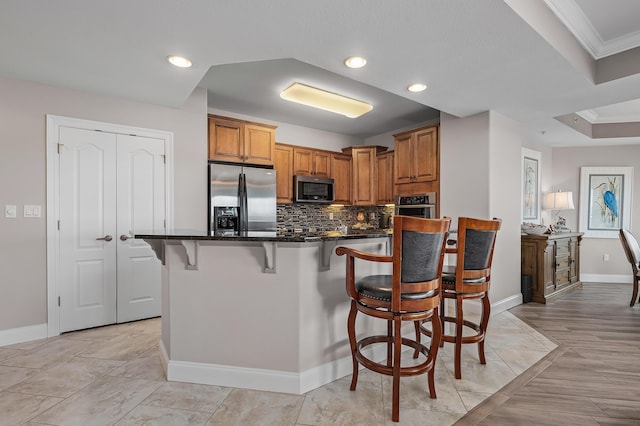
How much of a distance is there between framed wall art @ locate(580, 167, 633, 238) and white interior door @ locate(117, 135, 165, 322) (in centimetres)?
682

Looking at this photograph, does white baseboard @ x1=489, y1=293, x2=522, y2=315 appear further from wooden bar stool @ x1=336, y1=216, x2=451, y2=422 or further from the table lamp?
wooden bar stool @ x1=336, y1=216, x2=451, y2=422

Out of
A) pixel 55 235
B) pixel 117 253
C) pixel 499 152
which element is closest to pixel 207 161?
pixel 117 253

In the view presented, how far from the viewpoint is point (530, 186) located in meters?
5.43

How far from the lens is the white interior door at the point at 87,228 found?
10.3 ft

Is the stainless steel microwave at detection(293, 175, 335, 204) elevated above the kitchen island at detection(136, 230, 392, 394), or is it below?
above

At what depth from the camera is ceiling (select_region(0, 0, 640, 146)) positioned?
1.91 m

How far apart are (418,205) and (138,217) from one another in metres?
3.39

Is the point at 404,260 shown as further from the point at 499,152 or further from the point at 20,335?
the point at 20,335

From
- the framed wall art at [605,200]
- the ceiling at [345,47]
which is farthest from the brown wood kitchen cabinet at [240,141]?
the framed wall art at [605,200]

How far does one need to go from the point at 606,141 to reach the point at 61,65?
7.38 m

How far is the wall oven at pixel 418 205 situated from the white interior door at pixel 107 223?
3.08m

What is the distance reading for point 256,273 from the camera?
Result: 210 centimetres

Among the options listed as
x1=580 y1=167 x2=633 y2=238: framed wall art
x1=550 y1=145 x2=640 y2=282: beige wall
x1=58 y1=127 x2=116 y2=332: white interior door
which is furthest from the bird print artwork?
x1=58 y1=127 x2=116 y2=332: white interior door

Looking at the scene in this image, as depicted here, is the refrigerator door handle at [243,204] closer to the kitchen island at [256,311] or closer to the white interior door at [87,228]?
the white interior door at [87,228]
